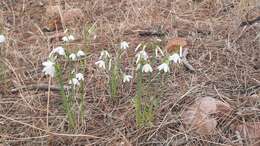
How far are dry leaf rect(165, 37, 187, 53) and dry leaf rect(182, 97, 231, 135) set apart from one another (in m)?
0.54

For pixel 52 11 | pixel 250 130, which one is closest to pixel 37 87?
pixel 52 11

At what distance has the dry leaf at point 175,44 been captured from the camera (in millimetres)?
2841

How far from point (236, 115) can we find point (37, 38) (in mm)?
1502

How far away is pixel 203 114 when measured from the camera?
7.44 feet

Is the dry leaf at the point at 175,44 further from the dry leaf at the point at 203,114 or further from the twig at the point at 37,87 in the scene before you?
the twig at the point at 37,87

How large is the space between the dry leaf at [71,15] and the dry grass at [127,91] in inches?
3.0

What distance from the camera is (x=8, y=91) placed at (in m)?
2.58

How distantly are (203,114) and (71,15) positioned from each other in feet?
4.96

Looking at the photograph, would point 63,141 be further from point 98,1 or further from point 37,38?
point 98,1

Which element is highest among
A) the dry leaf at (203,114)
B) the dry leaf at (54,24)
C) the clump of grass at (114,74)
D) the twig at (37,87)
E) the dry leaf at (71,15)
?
the dry leaf at (71,15)

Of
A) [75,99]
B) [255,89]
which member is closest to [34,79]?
[75,99]

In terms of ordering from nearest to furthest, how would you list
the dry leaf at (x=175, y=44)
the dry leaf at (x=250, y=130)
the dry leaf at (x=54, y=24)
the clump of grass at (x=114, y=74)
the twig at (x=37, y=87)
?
the dry leaf at (x=250, y=130), the clump of grass at (x=114, y=74), the twig at (x=37, y=87), the dry leaf at (x=175, y=44), the dry leaf at (x=54, y=24)

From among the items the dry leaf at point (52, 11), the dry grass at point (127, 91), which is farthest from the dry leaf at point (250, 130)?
the dry leaf at point (52, 11)

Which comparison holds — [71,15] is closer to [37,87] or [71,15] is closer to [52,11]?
[52,11]
